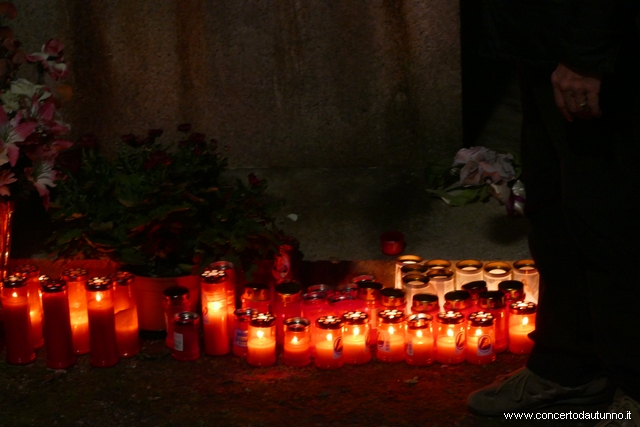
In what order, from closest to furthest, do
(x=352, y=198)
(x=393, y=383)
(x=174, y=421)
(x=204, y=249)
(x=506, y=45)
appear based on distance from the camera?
(x=506, y=45), (x=174, y=421), (x=393, y=383), (x=204, y=249), (x=352, y=198)

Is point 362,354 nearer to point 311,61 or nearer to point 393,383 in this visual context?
point 393,383

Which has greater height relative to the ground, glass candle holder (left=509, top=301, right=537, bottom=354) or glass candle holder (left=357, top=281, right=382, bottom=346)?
glass candle holder (left=357, top=281, right=382, bottom=346)

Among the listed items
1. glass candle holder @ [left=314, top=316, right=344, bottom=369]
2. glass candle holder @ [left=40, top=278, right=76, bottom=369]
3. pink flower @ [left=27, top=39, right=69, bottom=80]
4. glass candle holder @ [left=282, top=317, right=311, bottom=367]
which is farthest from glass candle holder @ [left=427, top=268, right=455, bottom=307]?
pink flower @ [left=27, top=39, right=69, bottom=80]

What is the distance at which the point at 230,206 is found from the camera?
3535mm

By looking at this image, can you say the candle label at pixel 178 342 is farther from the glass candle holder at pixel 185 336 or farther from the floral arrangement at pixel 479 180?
the floral arrangement at pixel 479 180

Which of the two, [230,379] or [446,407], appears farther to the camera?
[230,379]

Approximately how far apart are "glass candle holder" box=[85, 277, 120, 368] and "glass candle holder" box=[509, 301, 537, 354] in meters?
1.55

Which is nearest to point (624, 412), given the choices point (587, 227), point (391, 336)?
point (587, 227)

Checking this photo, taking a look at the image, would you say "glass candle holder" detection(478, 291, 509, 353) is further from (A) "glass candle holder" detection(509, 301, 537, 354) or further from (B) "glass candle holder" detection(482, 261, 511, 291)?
(B) "glass candle holder" detection(482, 261, 511, 291)


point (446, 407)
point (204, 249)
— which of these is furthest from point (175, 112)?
point (446, 407)

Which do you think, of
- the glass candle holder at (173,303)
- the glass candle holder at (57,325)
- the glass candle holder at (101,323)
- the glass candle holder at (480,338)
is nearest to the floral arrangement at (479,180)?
the glass candle holder at (480,338)

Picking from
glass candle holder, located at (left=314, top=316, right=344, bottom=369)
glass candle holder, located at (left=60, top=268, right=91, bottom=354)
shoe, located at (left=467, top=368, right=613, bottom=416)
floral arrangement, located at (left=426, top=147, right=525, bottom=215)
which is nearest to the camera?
shoe, located at (left=467, top=368, right=613, bottom=416)

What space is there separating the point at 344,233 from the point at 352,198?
0.38 m

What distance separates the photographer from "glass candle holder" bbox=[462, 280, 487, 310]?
3.37 metres
